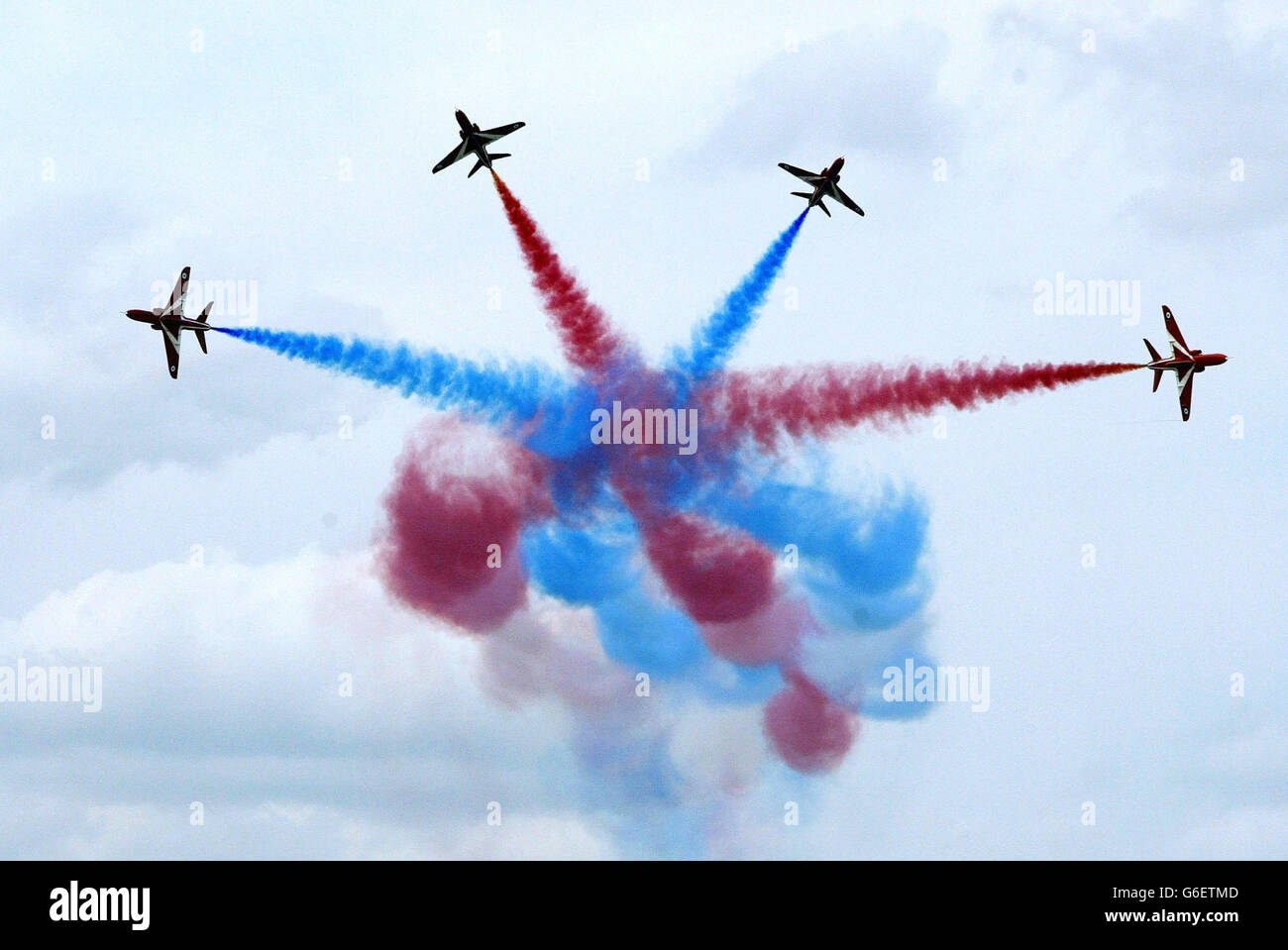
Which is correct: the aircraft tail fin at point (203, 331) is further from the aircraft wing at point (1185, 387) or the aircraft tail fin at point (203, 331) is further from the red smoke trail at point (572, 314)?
the aircraft wing at point (1185, 387)

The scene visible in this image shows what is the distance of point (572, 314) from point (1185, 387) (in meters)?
31.6

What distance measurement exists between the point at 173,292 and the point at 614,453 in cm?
2394

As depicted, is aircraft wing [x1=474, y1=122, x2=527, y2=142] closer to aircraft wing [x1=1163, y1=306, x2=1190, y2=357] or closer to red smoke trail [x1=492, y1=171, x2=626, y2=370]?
red smoke trail [x1=492, y1=171, x2=626, y2=370]

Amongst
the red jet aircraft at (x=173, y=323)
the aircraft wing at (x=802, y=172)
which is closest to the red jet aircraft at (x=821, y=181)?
the aircraft wing at (x=802, y=172)

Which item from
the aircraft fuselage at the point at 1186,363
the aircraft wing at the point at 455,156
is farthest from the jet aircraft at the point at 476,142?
the aircraft fuselage at the point at 1186,363

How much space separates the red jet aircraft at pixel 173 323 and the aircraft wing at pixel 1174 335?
48.7 m

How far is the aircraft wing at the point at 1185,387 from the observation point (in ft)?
407

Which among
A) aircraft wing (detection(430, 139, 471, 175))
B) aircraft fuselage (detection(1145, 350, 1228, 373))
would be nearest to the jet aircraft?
aircraft wing (detection(430, 139, 471, 175))

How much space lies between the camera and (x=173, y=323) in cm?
12262

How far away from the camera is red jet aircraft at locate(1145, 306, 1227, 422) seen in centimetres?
12281

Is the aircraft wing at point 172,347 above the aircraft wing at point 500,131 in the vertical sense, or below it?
below
